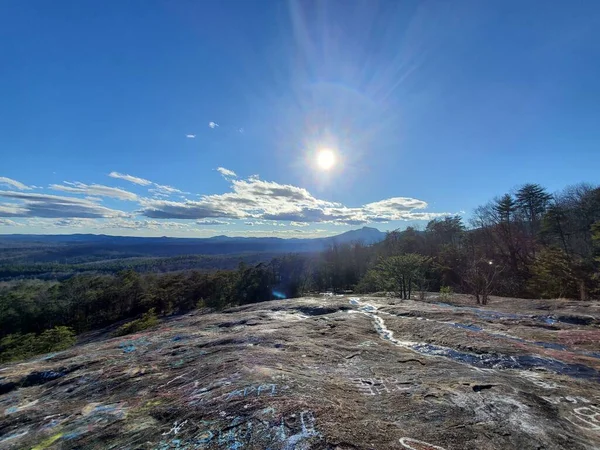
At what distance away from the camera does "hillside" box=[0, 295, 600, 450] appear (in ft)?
14.4

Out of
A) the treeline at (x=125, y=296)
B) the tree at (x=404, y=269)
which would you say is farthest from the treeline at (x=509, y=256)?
the treeline at (x=125, y=296)

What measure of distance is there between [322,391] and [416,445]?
220 centimetres

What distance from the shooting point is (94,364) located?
9398mm

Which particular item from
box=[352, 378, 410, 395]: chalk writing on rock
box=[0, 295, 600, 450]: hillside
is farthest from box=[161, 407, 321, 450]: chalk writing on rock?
box=[352, 378, 410, 395]: chalk writing on rock

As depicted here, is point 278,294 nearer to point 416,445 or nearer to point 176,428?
point 176,428

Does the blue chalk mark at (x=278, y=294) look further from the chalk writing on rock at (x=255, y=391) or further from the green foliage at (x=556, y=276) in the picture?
the chalk writing on rock at (x=255, y=391)

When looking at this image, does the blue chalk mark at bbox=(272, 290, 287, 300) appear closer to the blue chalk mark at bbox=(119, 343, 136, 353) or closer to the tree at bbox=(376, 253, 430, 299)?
the tree at bbox=(376, 253, 430, 299)

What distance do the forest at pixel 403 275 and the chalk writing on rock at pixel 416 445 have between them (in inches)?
1032

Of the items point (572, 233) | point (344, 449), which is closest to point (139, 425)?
point (344, 449)

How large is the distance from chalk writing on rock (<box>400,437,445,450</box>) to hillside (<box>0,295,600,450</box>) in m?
0.02

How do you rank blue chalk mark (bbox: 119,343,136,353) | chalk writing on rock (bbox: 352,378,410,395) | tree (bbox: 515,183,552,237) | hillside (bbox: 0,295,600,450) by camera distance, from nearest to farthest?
hillside (bbox: 0,295,600,450) < chalk writing on rock (bbox: 352,378,410,395) < blue chalk mark (bbox: 119,343,136,353) < tree (bbox: 515,183,552,237)

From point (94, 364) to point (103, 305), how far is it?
69498 millimetres

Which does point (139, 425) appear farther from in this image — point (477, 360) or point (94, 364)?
point (477, 360)

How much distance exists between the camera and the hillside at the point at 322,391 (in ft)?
14.4
